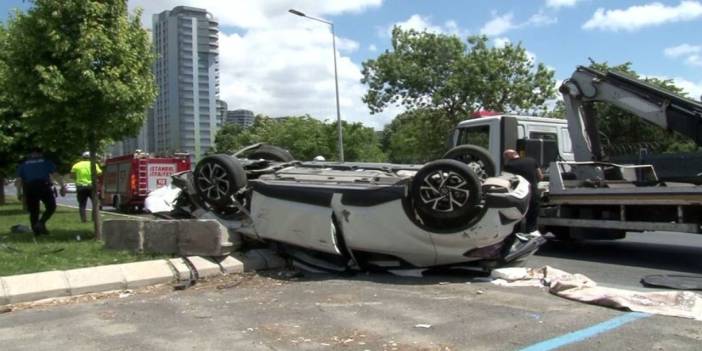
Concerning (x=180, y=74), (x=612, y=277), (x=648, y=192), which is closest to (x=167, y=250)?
(x=612, y=277)

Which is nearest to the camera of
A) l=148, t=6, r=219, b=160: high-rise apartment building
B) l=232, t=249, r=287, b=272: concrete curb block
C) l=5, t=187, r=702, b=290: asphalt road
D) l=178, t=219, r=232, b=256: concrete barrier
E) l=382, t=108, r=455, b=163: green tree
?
l=178, t=219, r=232, b=256: concrete barrier

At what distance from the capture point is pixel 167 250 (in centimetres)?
804

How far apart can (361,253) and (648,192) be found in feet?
13.0

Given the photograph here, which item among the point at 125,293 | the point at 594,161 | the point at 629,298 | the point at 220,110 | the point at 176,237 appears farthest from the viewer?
the point at 220,110

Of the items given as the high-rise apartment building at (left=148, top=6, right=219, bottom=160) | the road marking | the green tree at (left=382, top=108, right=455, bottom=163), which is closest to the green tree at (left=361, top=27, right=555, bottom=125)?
the green tree at (left=382, top=108, right=455, bottom=163)

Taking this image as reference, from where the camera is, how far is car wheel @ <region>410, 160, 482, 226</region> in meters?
7.14

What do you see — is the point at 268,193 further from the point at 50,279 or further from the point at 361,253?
the point at 50,279

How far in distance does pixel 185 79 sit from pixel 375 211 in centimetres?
2604

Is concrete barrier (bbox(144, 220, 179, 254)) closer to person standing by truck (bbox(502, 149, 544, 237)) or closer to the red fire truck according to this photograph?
person standing by truck (bbox(502, 149, 544, 237))

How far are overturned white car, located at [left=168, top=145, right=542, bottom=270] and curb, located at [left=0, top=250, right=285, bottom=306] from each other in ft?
1.43

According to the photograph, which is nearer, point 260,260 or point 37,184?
point 260,260

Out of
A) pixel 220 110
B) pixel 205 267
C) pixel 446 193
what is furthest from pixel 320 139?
pixel 446 193

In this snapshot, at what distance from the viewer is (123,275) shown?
6.98 meters

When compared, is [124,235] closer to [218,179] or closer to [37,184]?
[218,179]
